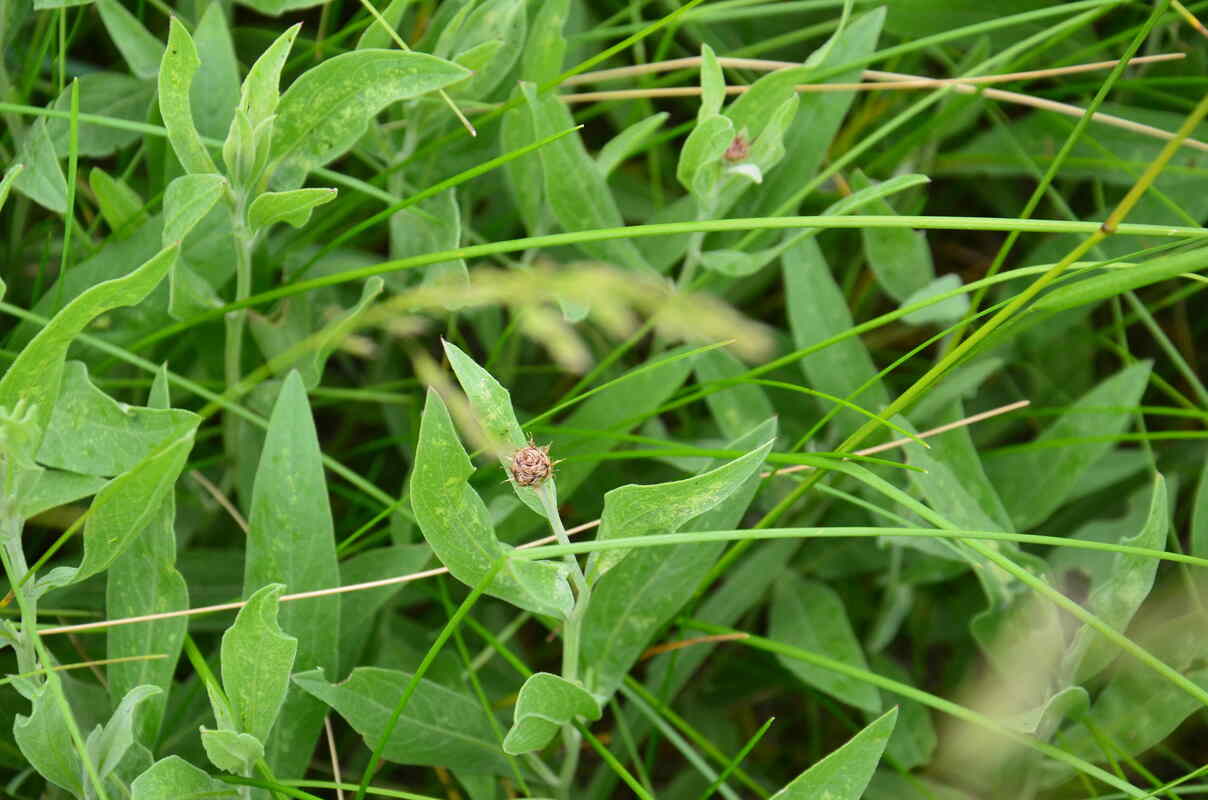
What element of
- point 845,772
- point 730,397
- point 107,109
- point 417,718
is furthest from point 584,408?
point 107,109

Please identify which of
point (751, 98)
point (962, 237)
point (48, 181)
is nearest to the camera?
point (48, 181)

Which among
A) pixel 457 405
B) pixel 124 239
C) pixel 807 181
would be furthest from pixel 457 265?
pixel 807 181

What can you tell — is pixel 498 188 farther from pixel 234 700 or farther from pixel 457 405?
pixel 234 700

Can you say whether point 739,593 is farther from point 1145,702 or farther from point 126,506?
point 126,506

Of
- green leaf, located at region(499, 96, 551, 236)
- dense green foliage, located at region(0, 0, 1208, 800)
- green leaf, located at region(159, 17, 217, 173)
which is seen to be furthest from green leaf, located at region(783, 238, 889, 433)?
green leaf, located at region(159, 17, 217, 173)

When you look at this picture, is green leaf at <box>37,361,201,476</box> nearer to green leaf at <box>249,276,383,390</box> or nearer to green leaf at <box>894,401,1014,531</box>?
green leaf at <box>249,276,383,390</box>

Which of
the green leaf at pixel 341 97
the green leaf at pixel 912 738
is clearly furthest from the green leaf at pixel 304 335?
the green leaf at pixel 912 738
